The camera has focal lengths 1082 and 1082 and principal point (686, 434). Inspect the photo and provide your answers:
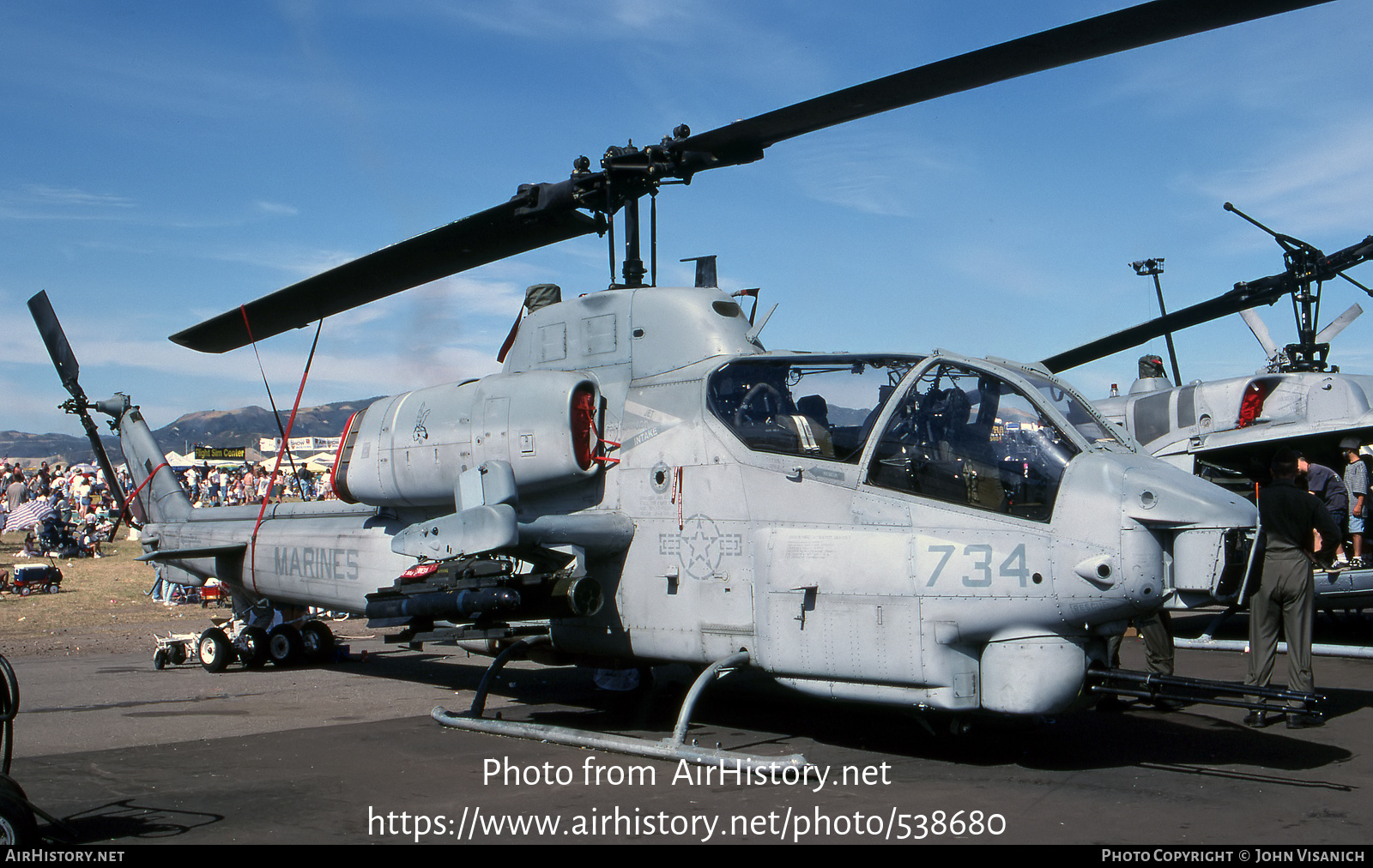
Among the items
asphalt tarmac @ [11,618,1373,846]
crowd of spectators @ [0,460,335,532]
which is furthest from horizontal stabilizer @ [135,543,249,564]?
crowd of spectators @ [0,460,335,532]

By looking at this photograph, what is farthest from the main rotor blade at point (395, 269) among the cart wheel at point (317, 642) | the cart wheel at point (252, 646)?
the cart wheel at point (317, 642)

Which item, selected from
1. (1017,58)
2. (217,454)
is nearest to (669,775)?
(1017,58)

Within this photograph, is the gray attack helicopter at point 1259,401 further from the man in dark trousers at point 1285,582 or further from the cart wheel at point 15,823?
the cart wheel at point 15,823

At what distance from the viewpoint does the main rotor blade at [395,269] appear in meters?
8.45

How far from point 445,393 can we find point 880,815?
5.27 metres

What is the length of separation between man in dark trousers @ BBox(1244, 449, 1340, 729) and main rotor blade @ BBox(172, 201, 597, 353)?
18.7 feet

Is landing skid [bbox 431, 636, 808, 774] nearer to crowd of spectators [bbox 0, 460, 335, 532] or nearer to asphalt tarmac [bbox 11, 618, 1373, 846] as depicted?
asphalt tarmac [bbox 11, 618, 1373, 846]

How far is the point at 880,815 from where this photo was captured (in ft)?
17.9

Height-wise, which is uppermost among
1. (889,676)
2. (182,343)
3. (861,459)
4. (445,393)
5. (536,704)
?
(182,343)

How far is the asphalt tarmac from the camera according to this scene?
5246 millimetres

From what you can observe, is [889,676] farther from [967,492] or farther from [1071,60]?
[1071,60]

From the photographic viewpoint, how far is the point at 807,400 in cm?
737

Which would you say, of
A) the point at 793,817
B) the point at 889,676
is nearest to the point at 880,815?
the point at 793,817

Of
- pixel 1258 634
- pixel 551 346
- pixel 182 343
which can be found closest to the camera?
pixel 1258 634
